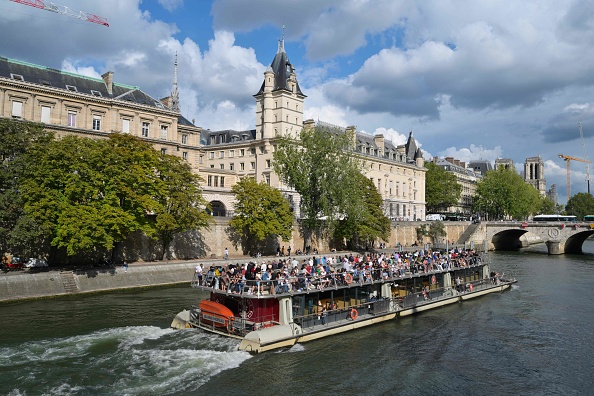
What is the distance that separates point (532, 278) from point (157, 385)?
43.9m

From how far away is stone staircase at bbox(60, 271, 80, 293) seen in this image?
3716 cm

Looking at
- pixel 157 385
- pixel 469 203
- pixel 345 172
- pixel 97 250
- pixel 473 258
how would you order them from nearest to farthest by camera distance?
1. pixel 157 385
2. pixel 473 258
3. pixel 97 250
4. pixel 345 172
5. pixel 469 203

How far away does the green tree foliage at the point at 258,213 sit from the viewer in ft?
186

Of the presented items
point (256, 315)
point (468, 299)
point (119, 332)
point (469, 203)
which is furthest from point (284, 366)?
point (469, 203)

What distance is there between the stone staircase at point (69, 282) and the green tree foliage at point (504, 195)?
105 m

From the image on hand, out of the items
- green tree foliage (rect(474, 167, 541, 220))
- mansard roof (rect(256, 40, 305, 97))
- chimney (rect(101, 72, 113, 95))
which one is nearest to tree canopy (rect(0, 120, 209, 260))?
chimney (rect(101, 72, 113, 95))

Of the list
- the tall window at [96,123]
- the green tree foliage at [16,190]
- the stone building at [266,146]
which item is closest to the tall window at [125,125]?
the tall window at [96,123]

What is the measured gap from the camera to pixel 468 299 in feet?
129

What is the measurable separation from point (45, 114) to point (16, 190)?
69.3 feet

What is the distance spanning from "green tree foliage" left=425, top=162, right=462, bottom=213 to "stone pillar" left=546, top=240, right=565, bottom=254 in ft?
136

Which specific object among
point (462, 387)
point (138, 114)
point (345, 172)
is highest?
point (138, 114)

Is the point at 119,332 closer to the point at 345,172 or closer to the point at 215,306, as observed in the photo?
the point at 215,306

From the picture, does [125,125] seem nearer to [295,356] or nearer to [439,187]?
[295,356]

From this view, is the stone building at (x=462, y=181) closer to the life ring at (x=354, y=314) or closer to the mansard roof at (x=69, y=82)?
the mansard roof at (x=69, y=82)
